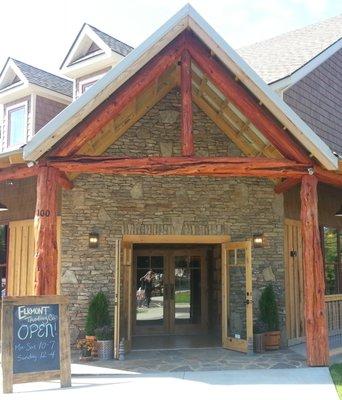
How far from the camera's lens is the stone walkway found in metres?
8.73

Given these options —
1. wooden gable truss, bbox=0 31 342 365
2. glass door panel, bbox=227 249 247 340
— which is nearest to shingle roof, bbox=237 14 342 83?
wooden gable truss, bbox=0 31 342 365

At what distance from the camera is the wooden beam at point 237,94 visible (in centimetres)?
862

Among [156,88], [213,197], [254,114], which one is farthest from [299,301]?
[156,88]

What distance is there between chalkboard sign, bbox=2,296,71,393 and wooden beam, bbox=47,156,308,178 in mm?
2350

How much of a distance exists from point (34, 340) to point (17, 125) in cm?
810

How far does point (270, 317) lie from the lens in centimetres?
1062

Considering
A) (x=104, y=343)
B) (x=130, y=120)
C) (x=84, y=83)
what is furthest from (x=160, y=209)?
(x=84, y=83)

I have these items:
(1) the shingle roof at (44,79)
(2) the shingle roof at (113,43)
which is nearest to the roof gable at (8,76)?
(1) the shingle roof at (44,79)

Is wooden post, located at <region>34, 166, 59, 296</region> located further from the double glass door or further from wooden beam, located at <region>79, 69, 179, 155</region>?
the double glass door

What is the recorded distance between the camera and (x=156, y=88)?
1066 centimetres

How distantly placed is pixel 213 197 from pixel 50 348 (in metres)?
5.29

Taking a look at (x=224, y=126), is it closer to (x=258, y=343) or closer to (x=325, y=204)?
(x=325, y=204)

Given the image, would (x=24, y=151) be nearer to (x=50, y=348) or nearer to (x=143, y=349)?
(x=50, y=348)

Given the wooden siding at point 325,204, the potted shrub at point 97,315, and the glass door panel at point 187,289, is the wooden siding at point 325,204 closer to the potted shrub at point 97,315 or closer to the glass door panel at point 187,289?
the glass door panel at point 187,289
